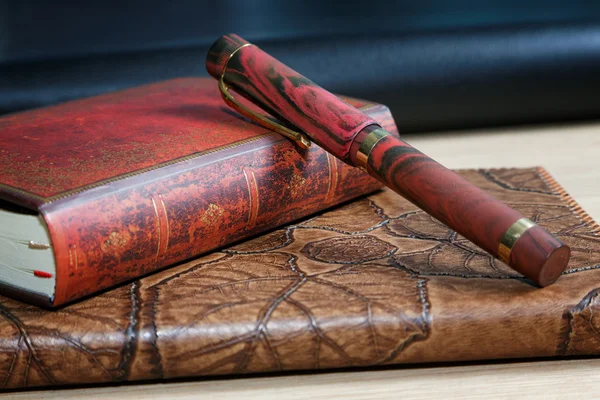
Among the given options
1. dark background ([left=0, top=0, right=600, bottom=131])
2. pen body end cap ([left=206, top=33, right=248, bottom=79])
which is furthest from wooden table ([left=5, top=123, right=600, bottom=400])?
dark background ([left=0, top=0, right=600, bottom=131])

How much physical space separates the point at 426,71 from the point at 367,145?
0.78 meters

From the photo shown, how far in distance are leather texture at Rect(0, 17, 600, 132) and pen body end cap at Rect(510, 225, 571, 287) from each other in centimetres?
92

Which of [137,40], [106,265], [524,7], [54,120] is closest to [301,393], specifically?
[106,265]

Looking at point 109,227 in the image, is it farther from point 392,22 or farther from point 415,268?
point 392,22

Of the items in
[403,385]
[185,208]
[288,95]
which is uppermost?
[288,95]

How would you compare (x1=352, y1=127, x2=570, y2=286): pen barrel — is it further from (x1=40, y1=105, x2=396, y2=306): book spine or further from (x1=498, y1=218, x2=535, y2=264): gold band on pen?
(x1=40, y1=105, x2=396, y2=306): book spine

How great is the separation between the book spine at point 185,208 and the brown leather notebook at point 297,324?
0.14 feet

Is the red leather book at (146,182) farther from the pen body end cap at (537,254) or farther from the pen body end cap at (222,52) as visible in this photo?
the pen body end cap at (537,254)

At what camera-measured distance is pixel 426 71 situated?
173 cm

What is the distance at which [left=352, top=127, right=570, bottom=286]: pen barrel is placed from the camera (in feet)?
2.77

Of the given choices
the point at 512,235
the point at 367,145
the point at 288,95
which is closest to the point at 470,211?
the point at 512,235

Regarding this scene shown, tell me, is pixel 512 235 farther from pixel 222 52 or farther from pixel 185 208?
pixel 222 52

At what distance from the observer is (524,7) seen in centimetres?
196

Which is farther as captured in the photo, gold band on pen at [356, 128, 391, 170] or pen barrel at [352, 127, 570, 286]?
gold band on pen at [356, 128, 391, 170]
